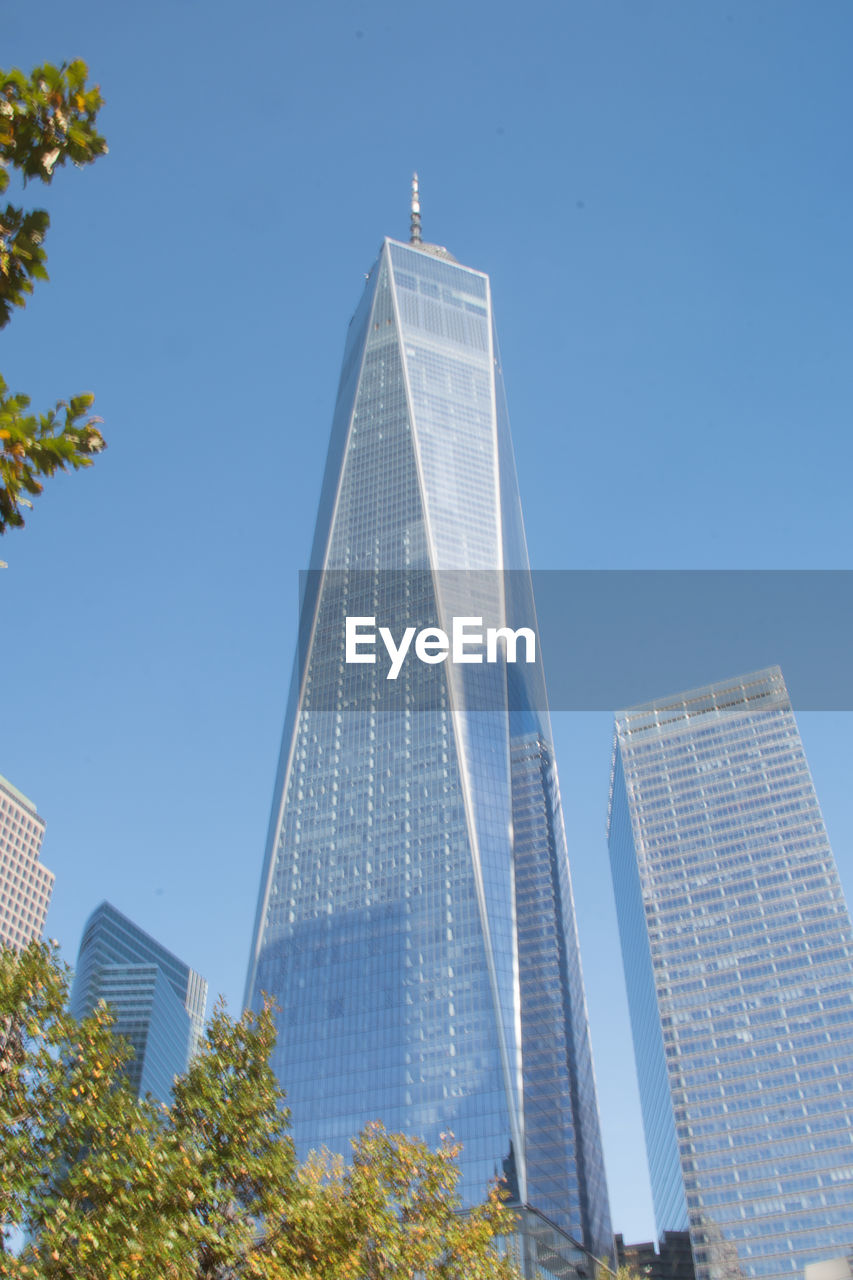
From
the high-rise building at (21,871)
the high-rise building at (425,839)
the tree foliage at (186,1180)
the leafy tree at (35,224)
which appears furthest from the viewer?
the high-rise building at (21,871)

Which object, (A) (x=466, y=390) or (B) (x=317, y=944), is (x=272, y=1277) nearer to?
(B) (x=317, y=944)

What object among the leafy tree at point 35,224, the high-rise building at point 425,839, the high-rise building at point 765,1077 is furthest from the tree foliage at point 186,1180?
the high-rise building at point 765,1077

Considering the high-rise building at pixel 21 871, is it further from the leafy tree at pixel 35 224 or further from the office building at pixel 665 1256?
the leafy tree at pixel 35 224

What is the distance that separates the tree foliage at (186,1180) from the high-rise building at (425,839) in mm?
86855

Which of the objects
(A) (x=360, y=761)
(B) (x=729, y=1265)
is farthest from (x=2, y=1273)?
(B) (x=729, y=1265)

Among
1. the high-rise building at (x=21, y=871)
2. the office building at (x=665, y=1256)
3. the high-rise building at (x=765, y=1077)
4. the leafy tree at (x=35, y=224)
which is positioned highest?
the high-rise building at (x=21, y=871)

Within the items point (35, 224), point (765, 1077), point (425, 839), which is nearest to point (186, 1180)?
point (35, 224)

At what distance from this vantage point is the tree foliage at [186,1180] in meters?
21.8

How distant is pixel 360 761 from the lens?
15275 centimetres

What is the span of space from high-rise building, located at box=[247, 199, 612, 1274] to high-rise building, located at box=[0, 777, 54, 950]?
5073 centimetres

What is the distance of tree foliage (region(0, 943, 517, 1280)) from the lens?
71.7 feet

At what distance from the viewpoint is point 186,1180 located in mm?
23312

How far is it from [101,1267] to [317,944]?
121105 millimetres

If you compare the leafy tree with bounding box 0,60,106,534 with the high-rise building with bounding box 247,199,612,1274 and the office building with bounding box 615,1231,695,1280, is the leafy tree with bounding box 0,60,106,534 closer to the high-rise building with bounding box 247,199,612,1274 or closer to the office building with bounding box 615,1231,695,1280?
the high-rise building with bounding box 247,199,612,1274
